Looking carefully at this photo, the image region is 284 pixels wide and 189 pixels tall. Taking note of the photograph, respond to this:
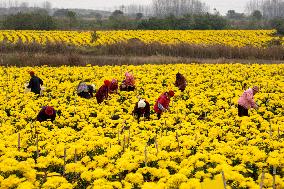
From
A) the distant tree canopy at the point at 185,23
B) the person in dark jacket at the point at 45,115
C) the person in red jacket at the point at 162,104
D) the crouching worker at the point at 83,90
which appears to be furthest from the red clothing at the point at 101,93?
the distant tree canopy at the point at 185,23

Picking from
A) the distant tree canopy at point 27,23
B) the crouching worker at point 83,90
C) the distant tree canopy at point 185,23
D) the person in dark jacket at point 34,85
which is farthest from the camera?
the distant tree canopy at point 185,23

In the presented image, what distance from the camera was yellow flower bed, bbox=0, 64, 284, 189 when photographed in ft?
20.6

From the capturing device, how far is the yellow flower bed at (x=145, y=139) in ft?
20.6

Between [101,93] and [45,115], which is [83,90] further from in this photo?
[45,115]

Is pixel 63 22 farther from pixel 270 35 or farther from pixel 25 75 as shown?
pixel 25 75

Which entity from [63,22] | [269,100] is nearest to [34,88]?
[269,100]

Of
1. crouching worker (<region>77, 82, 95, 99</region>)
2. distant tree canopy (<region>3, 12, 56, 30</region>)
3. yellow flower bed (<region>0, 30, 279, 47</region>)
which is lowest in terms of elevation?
crouching worker (<region>77, 82, 95, 99</region>)

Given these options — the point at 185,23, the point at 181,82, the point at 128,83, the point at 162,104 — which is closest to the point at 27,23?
the point at 185,23

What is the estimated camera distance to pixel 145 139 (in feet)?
30.5

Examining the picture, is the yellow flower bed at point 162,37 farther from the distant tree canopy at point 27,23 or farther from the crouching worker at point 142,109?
the crouching worker at point 142,109

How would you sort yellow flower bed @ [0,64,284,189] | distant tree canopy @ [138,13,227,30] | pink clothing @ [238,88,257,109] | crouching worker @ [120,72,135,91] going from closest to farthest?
yellow flower bed @ [0,64,284,189], pink clothing @ [238,88,257,109], crouching worker @ [120,72,135,91], distant tree canopy @ [138,13,227,30]

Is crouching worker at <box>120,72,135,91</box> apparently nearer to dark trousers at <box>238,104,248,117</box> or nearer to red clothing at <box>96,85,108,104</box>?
red clothing at <box>96,85,108,104</box>

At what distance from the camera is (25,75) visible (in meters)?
21.0

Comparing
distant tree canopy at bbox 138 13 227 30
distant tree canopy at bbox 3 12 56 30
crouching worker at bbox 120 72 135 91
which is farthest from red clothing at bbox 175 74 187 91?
distant tree canopy at bbox 3 12 56 30
